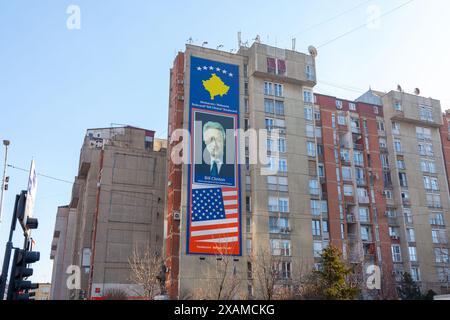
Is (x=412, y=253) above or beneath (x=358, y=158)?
beneath

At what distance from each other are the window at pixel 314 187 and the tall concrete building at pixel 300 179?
0.15 metres

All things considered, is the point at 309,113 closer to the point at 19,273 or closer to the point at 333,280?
the point at 333,280

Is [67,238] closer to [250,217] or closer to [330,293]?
[250,217]

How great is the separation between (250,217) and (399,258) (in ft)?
78.0

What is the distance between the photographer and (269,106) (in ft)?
218

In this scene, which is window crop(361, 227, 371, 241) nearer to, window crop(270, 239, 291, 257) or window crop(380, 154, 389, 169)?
window crop(380, 154, 389, 169)

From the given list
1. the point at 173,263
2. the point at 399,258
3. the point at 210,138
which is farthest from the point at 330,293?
the point at 399,258

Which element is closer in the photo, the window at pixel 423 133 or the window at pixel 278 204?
the window at pixel 278 204

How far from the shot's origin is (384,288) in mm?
60469

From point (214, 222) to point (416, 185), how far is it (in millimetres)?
34526

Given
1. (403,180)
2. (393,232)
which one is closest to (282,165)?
(393,232)

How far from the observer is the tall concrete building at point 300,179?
57.6 m

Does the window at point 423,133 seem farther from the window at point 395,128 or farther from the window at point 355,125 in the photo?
the window at point 355,125

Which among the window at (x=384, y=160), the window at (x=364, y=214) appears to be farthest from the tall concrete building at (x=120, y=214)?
the window at (x=384, y=160)
